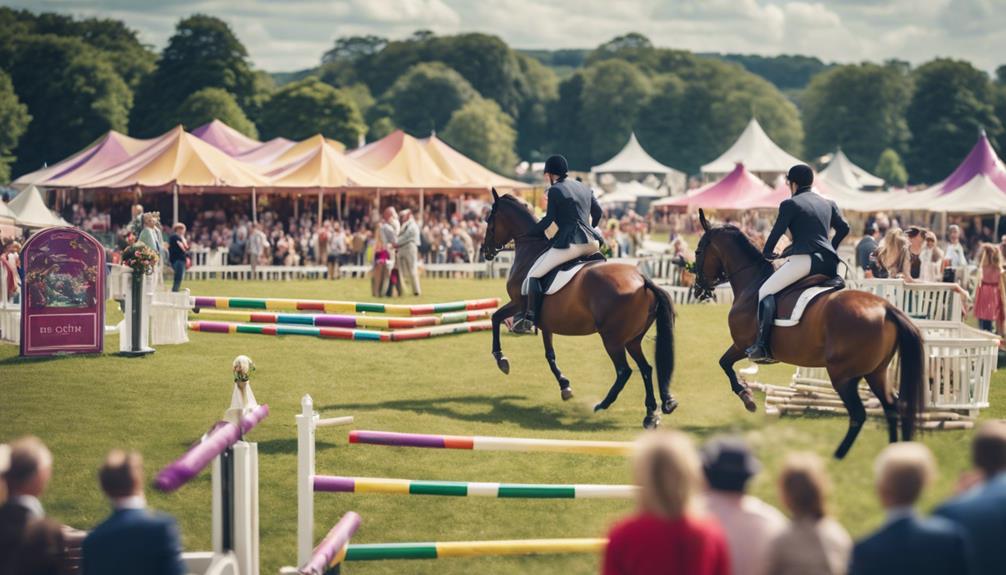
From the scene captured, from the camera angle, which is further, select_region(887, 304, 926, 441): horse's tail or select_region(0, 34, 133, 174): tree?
select_region(0, 34, 133, 174): tree

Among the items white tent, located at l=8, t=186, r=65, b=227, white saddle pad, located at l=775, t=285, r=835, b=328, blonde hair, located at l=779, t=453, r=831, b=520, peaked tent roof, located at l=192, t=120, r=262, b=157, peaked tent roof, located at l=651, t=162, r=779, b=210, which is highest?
peaked tent roof, located at l=192, t=120, r=262, b=157

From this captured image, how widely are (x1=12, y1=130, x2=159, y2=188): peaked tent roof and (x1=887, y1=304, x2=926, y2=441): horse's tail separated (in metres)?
35.2

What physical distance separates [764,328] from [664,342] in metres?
1.16

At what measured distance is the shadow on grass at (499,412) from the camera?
13.0 metres

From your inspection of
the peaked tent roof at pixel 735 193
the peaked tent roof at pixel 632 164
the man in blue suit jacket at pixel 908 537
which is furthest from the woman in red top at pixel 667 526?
the peaked tent roof at pixel 632 164

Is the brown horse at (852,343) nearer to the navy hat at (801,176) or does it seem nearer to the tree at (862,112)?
the navy hat at (801,176)

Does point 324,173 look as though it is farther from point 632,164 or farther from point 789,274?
point 632,164

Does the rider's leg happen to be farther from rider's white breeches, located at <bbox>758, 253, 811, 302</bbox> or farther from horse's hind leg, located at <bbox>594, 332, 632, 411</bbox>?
horse's hind leg, located at <bbox>594, 332, 632, 411</bbox>

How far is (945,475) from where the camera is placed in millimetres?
5895

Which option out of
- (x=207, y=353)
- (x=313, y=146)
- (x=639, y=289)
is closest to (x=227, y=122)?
(x=313, y=146)

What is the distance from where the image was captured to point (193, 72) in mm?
82750

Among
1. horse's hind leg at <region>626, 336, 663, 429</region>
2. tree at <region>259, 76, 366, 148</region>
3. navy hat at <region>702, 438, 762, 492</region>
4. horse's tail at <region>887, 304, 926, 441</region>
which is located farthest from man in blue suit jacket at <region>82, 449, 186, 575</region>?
tree at <region>259, 76, 366, 148</region>

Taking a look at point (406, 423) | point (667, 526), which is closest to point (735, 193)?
point (406, 423)

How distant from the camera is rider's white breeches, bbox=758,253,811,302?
39.1 ft
